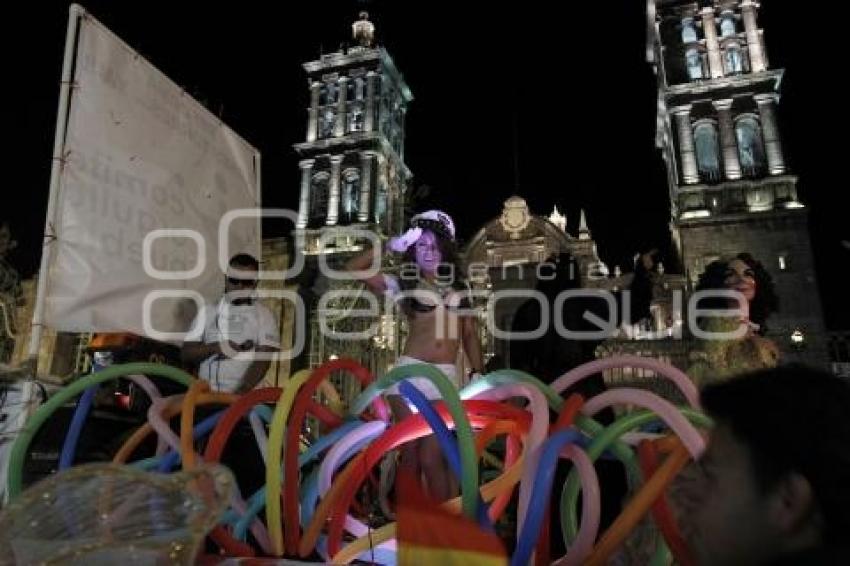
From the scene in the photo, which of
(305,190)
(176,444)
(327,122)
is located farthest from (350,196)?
(176,444)

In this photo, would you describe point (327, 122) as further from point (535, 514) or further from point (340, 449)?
point (535, 514)

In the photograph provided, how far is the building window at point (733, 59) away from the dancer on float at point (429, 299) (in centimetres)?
3201

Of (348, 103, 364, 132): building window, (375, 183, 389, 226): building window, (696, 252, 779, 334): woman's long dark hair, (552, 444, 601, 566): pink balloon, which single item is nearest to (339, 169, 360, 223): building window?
(375, 183, 389, 226): building window

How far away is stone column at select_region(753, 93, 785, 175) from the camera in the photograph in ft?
89.1

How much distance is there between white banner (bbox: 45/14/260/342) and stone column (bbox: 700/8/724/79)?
31.4 meters

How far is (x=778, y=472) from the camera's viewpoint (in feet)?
3.51

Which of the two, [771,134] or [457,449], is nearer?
[457,449]

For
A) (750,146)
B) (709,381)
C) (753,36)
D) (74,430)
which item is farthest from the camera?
(753,36)

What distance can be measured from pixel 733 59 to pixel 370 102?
21.2 m

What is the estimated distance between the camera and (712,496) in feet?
3.88

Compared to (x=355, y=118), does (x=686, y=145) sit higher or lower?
lower

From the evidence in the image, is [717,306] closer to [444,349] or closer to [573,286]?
[573,286]

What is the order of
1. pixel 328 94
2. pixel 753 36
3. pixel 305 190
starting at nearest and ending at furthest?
pixel 753 36 < pixel 305 190 < pixel 328 94

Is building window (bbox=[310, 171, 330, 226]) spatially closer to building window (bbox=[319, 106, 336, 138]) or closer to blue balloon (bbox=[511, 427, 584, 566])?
building window (bbox=[319, 106, 336, 138])
